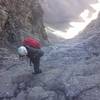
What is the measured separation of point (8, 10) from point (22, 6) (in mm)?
3356

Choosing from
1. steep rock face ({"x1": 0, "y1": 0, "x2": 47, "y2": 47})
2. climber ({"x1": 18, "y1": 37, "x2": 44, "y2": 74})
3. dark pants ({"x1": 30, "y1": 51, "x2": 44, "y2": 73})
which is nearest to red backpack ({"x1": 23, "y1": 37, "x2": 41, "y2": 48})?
climber ({"x1": 18, "y1": 37, "x2": 44, "y2": 74})

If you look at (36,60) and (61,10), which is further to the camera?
(61,10)

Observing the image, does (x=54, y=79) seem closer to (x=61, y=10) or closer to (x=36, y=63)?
(x=36, y=63)

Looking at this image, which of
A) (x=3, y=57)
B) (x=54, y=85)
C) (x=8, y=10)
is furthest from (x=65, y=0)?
(x=54, y=85)

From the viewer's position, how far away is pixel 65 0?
54969 millimetres

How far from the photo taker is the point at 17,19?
20.0m

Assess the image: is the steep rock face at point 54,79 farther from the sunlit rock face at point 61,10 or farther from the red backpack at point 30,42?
the sunlit rock face at point 61,10

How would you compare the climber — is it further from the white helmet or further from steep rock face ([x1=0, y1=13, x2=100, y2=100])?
steep rock face ([x1=0, y1=13, x2=100, y2=100])

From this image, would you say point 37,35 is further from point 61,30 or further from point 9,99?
point 61,30

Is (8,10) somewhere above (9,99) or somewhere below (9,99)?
A: above

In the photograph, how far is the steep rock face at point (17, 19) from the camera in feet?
56.2

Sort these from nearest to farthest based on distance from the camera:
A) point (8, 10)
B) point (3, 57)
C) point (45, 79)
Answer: point (45, 79)
point (3, 57)
point (8, 10)

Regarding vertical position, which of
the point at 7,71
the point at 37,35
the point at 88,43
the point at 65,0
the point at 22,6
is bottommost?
the point at 7,71

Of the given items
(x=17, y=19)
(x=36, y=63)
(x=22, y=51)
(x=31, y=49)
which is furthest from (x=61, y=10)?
(x=22, y=51)
